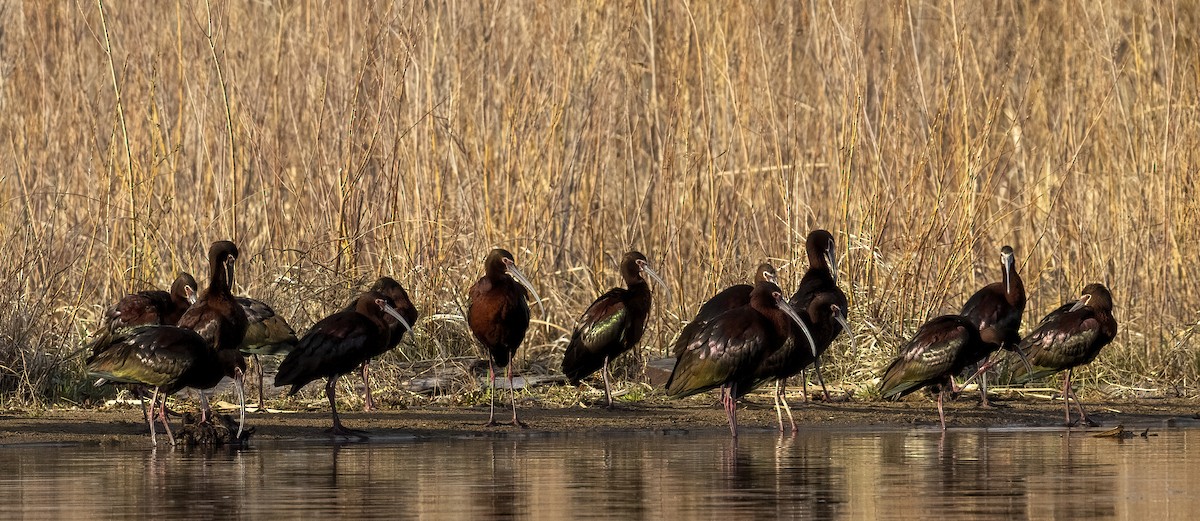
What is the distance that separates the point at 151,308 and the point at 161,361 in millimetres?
1646

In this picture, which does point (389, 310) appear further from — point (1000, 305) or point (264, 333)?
point (1000, 305)

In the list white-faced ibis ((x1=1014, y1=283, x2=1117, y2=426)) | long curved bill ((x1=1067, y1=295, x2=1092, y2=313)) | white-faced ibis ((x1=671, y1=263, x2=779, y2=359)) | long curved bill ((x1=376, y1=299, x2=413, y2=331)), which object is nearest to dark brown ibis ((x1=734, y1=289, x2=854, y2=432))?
white-faced ibis ((x1=671, y1=263, x2=779, y2=359))

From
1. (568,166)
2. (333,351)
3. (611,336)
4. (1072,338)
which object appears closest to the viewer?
(333,351)

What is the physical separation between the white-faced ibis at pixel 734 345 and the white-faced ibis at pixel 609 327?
3.82 feet

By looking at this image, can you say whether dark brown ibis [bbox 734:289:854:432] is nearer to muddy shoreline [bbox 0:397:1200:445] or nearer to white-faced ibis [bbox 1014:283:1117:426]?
muddy shoreline [bbox 0:397:1200:445]

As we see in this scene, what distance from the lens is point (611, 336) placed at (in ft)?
41.0

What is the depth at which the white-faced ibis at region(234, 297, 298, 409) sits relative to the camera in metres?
12.1

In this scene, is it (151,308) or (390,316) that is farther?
(390,316)

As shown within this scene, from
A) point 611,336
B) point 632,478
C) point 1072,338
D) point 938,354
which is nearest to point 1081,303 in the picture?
point 1072,338

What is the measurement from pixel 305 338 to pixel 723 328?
2453mm

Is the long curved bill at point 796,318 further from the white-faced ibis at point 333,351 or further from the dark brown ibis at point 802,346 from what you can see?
the white-faced ibis at point 333,351

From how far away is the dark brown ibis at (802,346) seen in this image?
11.2 metres

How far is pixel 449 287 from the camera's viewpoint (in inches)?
550

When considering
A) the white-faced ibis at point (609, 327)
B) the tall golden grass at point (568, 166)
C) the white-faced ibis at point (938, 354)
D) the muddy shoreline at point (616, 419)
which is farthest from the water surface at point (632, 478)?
the tall golden grass at point (568, 166)
